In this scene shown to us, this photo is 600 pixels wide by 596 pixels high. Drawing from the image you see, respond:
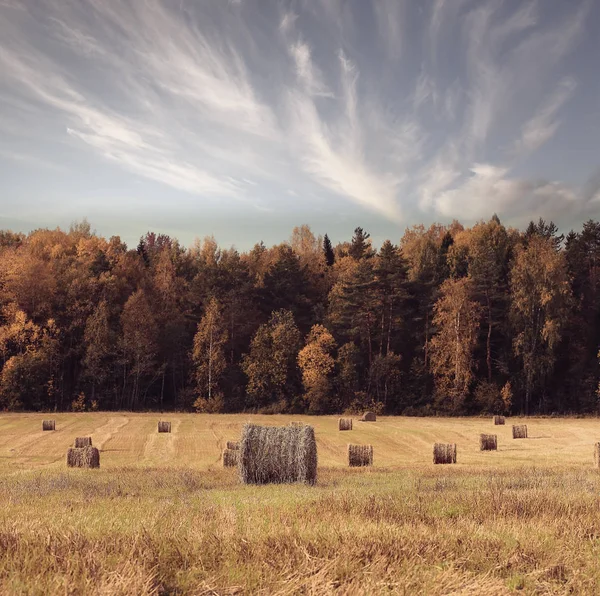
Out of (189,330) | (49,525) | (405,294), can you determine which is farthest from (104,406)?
(49,525)

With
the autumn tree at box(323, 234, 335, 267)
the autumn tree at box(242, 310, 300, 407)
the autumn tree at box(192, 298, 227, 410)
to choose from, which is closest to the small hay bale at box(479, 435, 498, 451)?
the autumn tree at box(242, 310, 300, 407)

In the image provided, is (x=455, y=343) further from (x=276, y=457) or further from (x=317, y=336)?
(x=276, y=457)

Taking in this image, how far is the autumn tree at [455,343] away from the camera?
54.8m

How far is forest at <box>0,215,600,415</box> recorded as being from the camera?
55125mm

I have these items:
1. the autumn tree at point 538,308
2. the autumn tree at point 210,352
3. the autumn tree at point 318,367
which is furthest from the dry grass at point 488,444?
the autumn tree at point 210,352

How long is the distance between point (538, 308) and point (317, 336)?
23168 mm

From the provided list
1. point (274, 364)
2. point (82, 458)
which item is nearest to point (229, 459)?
point (82, 458)

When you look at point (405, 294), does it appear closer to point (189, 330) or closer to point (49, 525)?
point (189, 330)

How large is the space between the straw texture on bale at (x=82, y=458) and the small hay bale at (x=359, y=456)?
34.2 ft

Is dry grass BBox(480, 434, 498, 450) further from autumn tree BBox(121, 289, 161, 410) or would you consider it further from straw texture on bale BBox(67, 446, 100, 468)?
autumn tree BBox(121, 289, 161, 410)

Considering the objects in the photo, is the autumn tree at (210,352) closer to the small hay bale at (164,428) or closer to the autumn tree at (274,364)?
the autumn tree at (274,364)

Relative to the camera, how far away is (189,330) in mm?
66562

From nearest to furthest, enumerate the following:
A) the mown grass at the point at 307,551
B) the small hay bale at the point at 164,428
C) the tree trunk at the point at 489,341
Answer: the mown grass at the point at 307,551
the small hay bale at the point at 164,428
the tree trunk at the point at 489,341

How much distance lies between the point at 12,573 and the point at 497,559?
3.75 metres
